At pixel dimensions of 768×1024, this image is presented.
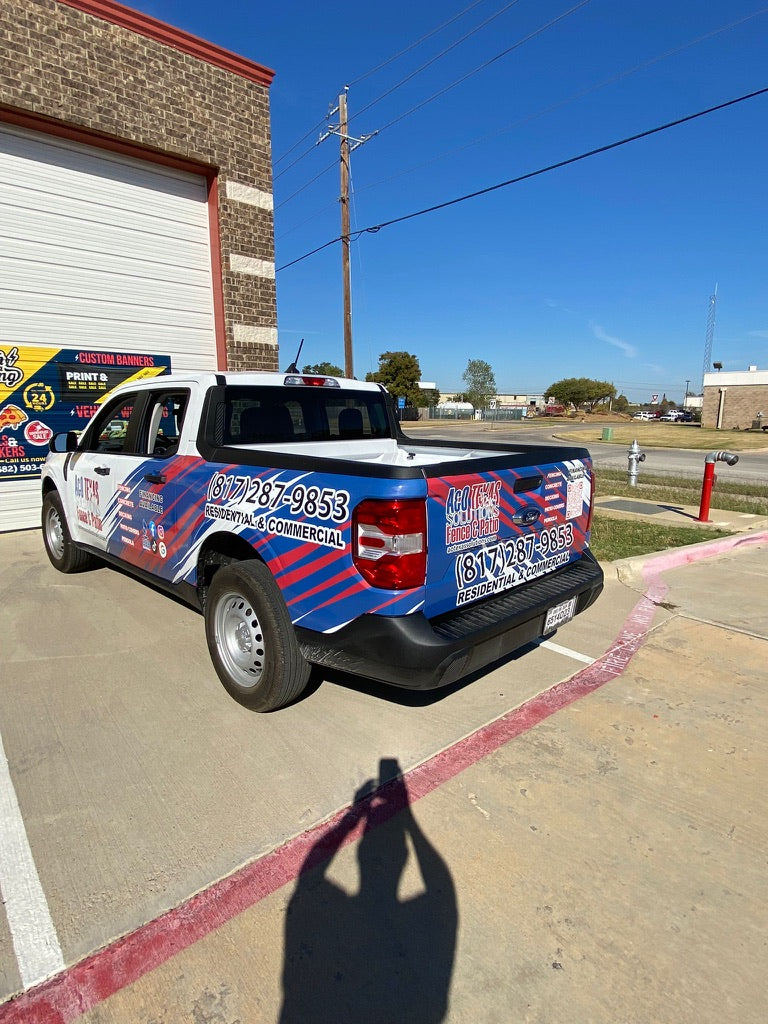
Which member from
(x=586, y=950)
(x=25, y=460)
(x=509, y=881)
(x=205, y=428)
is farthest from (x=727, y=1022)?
(x=25, y=460)

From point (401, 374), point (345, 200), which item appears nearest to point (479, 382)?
point (401, 374)

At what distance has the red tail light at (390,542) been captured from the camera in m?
2.56

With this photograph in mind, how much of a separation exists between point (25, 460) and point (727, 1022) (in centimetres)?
962

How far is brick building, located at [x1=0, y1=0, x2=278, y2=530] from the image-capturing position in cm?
812

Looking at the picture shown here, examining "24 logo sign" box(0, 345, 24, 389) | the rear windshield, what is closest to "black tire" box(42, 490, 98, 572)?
the rear windshield

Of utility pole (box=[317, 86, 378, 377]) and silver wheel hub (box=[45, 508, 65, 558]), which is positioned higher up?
utility pole (box=[317, 86, 378, 377])

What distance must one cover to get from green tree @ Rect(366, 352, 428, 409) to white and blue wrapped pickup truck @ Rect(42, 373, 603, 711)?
71651mm

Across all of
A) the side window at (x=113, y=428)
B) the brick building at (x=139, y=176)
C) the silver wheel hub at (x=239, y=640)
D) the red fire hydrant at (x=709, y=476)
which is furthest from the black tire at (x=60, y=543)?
the red fire hydrant at (x=709, y=476)

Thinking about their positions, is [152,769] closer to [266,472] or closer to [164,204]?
[266,472]

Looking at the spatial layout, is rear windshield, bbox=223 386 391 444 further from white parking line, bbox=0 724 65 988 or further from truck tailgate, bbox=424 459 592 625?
white parking line, bbox=0 724 65 988

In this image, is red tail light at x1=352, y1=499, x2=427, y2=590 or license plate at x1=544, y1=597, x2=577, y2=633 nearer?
red tail light at x1=352, y1=499, x2=427, y2=590

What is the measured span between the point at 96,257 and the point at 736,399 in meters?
51.7

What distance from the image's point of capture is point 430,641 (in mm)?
2631

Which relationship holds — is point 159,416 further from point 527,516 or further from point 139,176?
point 139,176
